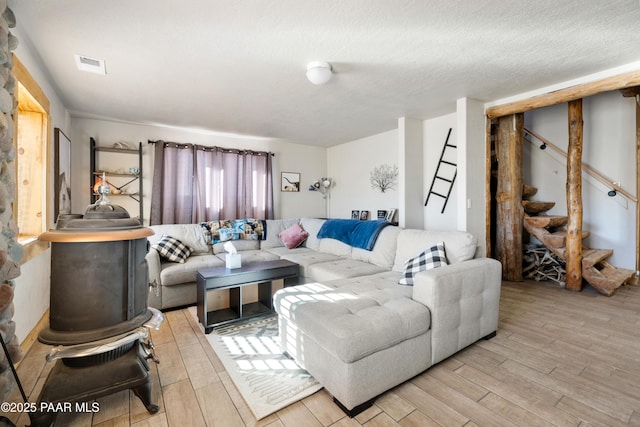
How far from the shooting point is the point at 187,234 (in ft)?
12.5

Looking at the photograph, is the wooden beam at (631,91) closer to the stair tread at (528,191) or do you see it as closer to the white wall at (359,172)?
the stair tread at (528,191)

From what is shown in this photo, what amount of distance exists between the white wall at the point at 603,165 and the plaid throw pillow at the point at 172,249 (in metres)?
5.29

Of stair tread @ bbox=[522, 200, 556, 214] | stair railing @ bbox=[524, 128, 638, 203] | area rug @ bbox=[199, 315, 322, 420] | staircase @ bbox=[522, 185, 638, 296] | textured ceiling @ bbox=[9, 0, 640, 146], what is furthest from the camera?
stair tread @ bbox=[522, 200, 556, 214]

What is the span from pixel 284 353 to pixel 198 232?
2.39 meters

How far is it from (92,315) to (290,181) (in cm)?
452

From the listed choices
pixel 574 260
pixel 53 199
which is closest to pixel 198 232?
pixel 53 199

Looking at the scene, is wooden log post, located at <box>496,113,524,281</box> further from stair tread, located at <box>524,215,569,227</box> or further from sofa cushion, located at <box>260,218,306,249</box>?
sofa cushion, located at <box>260,218,306,249</box>

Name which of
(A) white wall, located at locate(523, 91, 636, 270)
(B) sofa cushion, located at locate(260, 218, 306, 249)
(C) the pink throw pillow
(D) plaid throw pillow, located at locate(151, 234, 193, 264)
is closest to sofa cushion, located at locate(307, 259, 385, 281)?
(C) the pink throw pillow

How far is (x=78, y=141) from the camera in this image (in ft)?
13.1

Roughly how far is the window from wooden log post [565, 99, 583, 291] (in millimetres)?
5499

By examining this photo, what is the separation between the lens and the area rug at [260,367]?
1641 millimetres

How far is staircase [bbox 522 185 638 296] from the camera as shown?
338 centimetres

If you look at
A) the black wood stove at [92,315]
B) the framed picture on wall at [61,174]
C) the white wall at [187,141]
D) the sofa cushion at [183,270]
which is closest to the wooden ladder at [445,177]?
the white wall at [187,141]

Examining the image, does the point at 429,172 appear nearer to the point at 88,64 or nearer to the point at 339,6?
the point at 339,6
